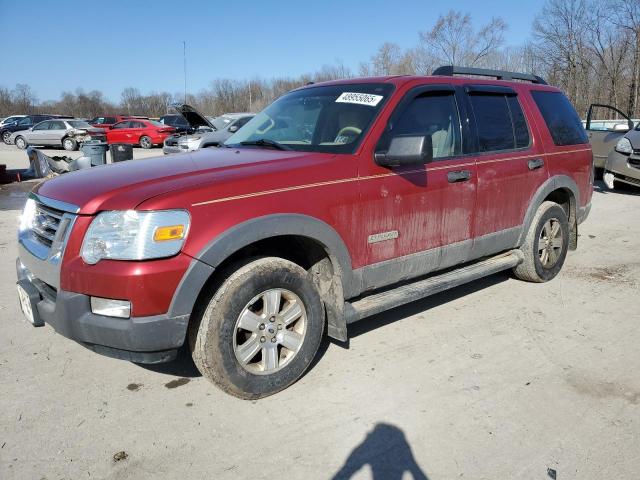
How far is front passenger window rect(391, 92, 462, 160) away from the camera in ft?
12.1

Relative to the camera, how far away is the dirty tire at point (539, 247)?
480 cm

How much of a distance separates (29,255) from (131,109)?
273 ft

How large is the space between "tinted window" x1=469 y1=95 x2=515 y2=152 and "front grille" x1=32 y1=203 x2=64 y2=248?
3.15 metres

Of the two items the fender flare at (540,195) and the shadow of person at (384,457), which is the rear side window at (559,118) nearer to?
the fender flare at (540,195)

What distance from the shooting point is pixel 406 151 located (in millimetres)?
3211

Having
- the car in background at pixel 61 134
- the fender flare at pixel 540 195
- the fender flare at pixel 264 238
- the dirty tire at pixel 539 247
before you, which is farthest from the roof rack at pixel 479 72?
the car in background at pixel 61 134

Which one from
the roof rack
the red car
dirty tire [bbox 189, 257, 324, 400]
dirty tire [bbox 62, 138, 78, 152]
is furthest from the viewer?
the red car

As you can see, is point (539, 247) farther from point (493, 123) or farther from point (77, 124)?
point (77, 124)

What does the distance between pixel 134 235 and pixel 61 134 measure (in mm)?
26760

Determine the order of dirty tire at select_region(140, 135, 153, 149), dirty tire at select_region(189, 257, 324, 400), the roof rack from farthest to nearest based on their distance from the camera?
1. dirty tire at select_region(140, 135, 153, 149)
2. the roof rack
3. dirty tire at select_region(189, 257, 324, 400)

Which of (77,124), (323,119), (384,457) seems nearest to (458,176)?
(323,119)

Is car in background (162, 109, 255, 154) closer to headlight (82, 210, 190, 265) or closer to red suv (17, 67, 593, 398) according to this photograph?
red suv (17, 67, 593, 398)

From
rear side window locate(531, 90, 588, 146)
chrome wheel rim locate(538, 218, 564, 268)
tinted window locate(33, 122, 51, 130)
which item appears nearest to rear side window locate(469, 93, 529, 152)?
rear side window locate(531, 90, 588, 146)

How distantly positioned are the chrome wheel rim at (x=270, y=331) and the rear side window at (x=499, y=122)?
2154 mm
